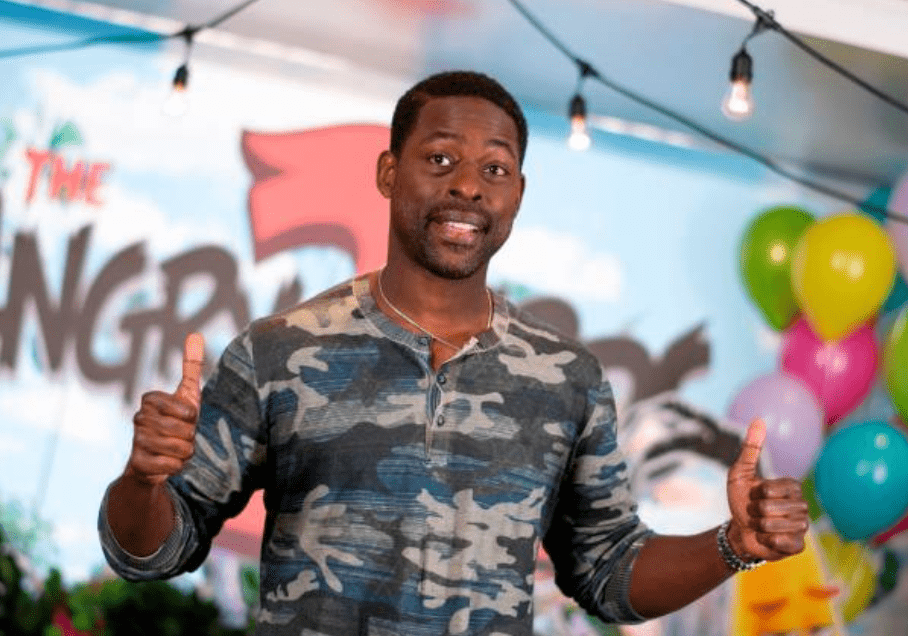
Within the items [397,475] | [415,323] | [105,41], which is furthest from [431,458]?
[105,41]

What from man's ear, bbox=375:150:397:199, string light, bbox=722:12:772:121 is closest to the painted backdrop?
string light, bbox=722:12:772:121

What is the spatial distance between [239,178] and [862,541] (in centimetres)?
225

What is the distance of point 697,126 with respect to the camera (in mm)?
5031

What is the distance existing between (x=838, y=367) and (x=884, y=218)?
725 millimetres

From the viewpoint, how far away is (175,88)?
4.24 metres

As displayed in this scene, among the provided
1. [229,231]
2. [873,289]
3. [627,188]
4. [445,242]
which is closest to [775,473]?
[873,289]

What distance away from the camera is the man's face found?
2078mm

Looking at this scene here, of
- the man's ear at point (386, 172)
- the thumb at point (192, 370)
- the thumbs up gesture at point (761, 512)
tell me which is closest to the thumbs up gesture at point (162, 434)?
the thumb at point (192, 370)

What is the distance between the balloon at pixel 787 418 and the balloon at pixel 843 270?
0.23m

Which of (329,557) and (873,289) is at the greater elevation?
(873,289)

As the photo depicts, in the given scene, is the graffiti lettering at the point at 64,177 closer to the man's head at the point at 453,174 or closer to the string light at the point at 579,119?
the string light at the point at 579,119

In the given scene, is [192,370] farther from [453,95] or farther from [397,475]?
[453,95]

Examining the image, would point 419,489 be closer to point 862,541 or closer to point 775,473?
point 775,473

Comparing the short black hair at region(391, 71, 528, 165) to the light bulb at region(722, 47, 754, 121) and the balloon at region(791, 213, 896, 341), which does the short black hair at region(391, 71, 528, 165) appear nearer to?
the light bulb at region(722, 47, 754, 121)
